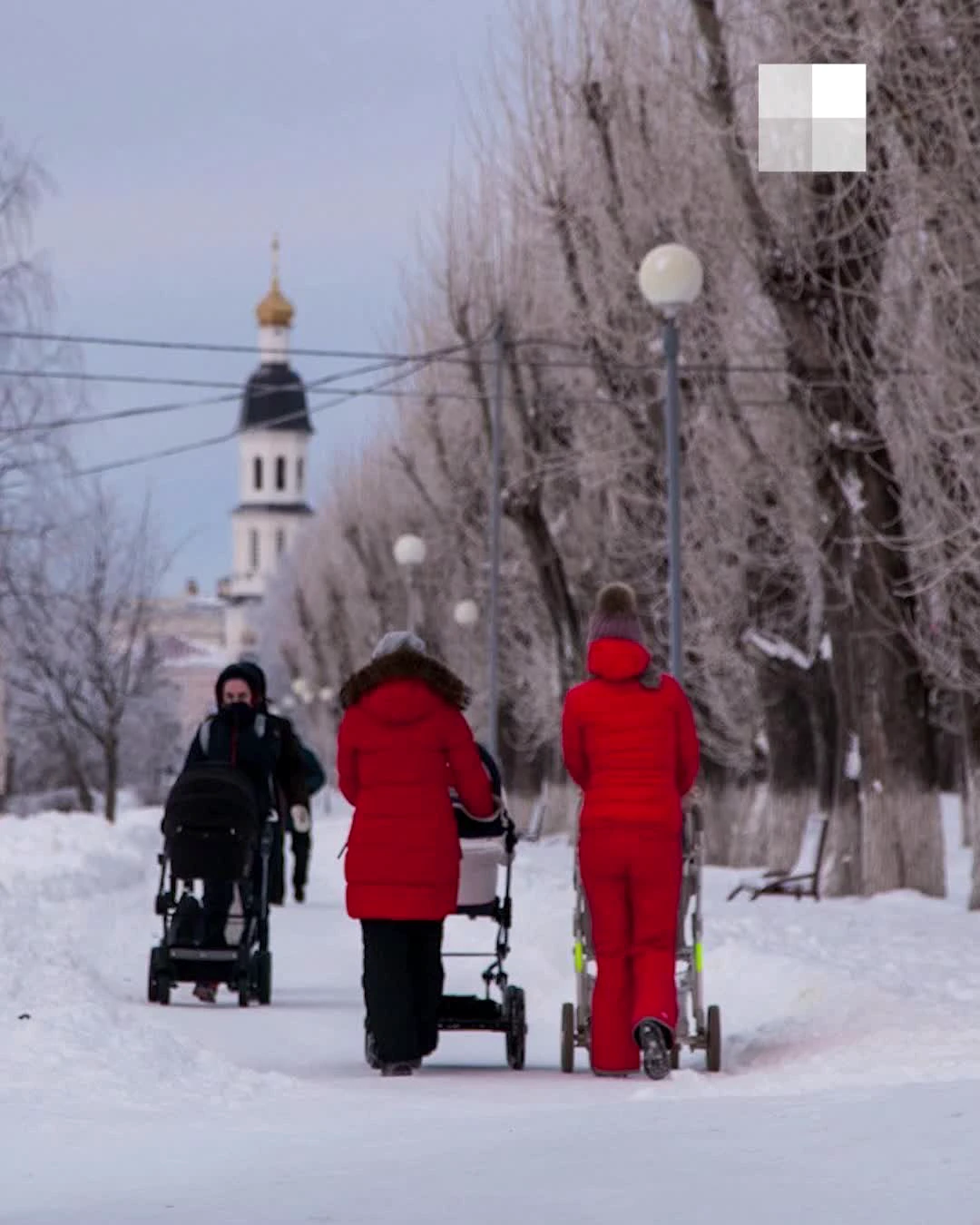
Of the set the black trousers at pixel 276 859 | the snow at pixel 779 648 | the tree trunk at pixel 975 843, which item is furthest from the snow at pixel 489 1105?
the snow at pixel 779 648

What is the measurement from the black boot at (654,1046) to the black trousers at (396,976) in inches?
34.9

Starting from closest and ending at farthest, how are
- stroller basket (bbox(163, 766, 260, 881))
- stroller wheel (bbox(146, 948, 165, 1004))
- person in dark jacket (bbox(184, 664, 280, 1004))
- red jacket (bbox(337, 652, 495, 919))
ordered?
red jacket (bbox(337, 652, 495, 919)) → stroller basket (bbox(163, 766, 260, 881)) → stroller wheel (bbox(146, 948, 165, 1004)) → person in dark jacket (bbox(184, 664, 280, 1004))

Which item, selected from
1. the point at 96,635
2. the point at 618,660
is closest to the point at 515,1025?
the point at 618,660

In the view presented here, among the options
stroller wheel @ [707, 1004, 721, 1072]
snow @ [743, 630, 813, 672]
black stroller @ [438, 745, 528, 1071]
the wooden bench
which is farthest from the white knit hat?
snow @ [743, 630, 813, 672]

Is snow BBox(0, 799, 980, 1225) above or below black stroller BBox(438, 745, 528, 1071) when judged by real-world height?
below

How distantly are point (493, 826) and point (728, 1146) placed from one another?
4.55m

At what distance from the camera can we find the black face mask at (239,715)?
14.7 meters

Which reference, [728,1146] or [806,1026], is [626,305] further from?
[728,1146]

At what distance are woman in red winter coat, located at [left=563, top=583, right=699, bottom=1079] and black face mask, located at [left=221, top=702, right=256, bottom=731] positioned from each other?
153 inches

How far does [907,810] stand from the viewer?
80.5 feet

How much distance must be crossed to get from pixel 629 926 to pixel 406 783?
40.1 inches
